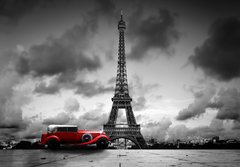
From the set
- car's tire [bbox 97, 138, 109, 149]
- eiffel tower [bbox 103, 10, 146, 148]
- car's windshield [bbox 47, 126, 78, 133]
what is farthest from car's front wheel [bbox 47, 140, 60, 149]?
eiffel tower [bbox 103, 10, 146, 148]

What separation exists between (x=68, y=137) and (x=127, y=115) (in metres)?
55.5

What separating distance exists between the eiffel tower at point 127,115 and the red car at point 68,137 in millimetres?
50183

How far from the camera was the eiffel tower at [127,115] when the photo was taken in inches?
2704

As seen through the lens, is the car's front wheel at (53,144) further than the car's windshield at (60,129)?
No

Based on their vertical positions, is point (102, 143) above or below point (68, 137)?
below

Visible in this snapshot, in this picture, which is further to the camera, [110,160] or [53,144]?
[53,144]

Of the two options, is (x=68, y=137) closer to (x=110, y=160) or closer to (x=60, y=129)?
(x=60, y=129)

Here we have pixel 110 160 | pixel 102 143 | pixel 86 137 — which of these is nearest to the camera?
pixel 110 160

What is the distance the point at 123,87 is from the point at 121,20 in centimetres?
3192

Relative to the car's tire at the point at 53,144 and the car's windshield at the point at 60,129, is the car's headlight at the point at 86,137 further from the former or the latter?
the car's tire at the point at 53,144

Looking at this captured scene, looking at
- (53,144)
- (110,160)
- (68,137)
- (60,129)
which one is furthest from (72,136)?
(110,160)

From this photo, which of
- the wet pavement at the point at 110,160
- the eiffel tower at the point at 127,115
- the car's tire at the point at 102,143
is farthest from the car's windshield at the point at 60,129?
the eiffel tower at the point at 127,115

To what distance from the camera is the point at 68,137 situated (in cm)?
1702

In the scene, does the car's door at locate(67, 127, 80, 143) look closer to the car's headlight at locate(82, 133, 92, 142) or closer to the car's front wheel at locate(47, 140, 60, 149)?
the car's headlight at locate(82, 133, 92, 142)
